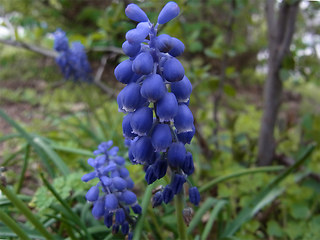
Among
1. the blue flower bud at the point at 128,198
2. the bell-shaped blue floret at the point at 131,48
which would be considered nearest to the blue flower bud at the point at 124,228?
the blue flower bud at the point at 128,198

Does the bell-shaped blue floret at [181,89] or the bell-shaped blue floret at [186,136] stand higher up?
the bell-shaped blue floret at [181,89]

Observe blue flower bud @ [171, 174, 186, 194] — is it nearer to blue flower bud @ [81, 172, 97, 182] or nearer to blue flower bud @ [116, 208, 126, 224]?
blue flower bud @ [116, 208, 126, 224]

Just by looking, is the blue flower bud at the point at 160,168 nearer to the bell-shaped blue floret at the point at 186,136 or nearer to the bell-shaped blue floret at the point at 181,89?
the bell-shaped blue floret at the point at 186,136

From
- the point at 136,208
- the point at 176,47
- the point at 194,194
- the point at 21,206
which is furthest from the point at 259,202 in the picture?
the point at 21,206

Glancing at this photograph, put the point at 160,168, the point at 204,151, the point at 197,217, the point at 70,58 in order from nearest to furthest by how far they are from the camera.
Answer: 1. the point at 160,168
2. the point at 197,217
3. the point at 204,151
4. the point at 70,58

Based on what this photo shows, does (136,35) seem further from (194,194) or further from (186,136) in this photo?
(194,194)

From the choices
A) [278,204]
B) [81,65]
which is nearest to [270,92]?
[278,204]
